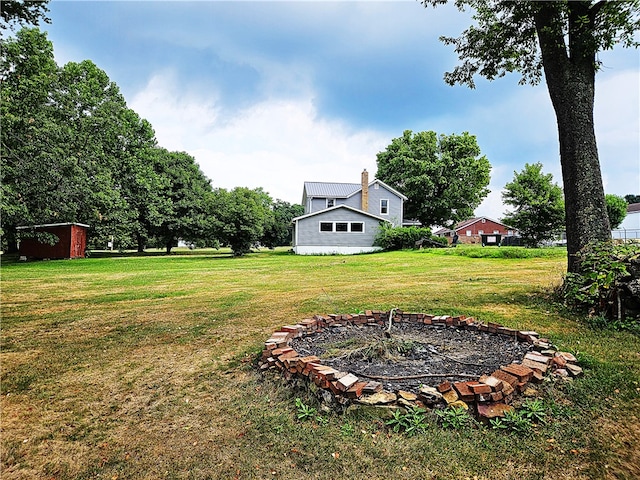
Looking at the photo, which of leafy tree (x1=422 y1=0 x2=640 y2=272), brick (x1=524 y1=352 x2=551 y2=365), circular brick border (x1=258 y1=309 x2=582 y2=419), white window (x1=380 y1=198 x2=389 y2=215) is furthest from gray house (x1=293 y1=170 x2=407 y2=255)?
brick (x1=524 y1=352 x2=551 y2=365)

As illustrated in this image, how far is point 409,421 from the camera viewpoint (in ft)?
7.41

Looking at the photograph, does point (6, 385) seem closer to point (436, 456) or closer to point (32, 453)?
point (32, 453)

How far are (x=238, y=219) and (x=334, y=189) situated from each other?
1070 cm

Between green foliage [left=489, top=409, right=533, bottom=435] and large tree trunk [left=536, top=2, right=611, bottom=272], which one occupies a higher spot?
large tree trunk [left=536, top=2, right=611, bottom=272]

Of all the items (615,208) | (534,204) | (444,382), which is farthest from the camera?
(615,208)

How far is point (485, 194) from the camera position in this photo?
34219 mm

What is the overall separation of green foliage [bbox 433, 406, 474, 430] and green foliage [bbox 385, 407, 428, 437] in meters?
0.11

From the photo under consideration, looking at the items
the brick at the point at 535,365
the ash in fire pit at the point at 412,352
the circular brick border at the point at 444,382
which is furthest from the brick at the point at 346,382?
the brick at the point at 535,365

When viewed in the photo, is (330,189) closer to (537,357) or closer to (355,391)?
(537,357)

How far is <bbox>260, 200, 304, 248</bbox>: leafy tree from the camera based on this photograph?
1348 inches

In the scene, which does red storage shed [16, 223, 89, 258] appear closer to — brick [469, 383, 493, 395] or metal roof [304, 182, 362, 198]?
metal roof [304, 182, 362, 198]

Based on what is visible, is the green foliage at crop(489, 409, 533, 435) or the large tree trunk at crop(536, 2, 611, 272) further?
the large tree trunk at crop(536, 2, 611, 272)

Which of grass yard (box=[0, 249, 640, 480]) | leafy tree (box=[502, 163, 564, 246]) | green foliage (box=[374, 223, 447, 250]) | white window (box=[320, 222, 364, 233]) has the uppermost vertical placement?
leafy tree (box=[502, 163, 564, 246])

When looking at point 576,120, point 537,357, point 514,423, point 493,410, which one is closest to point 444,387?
point 493,410
